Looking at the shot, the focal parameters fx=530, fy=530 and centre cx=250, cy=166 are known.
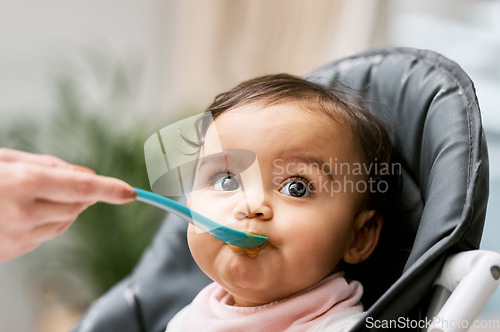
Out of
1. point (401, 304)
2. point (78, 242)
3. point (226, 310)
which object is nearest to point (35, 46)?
point (78, 242)

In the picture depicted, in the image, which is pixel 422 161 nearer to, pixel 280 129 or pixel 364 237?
pixel 364 237

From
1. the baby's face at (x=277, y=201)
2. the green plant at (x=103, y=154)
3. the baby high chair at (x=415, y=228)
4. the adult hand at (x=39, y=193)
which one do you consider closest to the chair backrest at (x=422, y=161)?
the baby high chair at (x=415, y=228)

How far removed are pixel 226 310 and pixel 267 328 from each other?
83mm

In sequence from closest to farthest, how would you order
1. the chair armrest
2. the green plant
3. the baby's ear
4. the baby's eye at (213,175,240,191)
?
the chair armrest → the baby's eye at (213,175,240,191) → the baby's ear → the green plant

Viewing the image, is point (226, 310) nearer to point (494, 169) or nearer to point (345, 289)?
point (345, 289)

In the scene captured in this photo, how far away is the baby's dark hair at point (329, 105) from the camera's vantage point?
760 mm

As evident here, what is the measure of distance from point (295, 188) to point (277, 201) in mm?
33

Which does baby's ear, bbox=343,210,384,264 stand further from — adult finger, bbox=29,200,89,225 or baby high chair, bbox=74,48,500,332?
adult finger, bbox=29,200,89,225

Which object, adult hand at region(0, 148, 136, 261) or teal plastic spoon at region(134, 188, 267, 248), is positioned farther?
teal plastic spoon at region(134, 188, 267, 248)

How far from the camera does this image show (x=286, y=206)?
2.27 feet

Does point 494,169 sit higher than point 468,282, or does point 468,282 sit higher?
→ point 468,282

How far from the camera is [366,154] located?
2.65 ft

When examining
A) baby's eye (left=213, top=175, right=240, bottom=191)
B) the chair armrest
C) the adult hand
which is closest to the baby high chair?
the chair armrest

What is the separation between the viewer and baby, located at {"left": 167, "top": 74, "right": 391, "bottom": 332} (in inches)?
26.6
